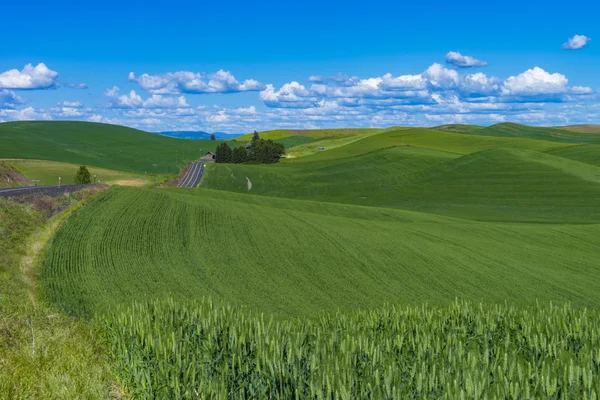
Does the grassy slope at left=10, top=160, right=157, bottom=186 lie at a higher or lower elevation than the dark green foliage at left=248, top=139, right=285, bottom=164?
lower

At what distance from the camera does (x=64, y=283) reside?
22953mm

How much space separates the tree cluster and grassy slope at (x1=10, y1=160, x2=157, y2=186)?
134ft

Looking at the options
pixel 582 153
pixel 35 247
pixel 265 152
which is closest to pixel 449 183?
pixel 582 153

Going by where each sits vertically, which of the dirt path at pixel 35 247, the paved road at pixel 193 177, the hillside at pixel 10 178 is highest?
the hillside at pixel 10 178

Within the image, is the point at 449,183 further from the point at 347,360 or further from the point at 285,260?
the point at 347,360

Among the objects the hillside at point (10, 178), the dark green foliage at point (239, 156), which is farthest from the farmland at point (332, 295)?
the dark green foliage at point (239, 156)

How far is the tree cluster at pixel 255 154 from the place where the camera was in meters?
156

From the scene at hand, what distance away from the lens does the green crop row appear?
9719 mm

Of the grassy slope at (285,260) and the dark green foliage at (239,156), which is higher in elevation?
the dark green foliage at (239,156)

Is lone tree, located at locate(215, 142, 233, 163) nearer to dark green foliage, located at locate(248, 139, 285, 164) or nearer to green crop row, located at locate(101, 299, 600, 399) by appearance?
dark green foliage, located at locate(248, 139, 285, 164)

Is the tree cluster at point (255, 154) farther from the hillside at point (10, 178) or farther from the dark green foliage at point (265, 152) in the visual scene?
the hillside at point (10, 178)

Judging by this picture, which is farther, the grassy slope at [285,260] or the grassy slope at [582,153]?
the grassy slope at [582,153]

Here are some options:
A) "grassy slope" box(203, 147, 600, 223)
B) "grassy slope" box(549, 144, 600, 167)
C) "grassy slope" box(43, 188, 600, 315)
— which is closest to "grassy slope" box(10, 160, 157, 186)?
"grassy slope" box(203, 147, 600, 223)

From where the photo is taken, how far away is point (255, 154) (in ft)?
520
